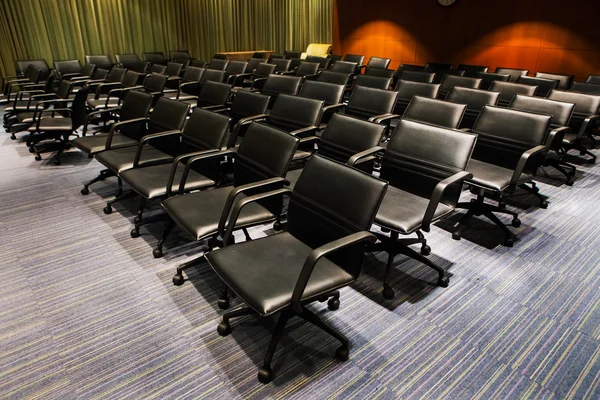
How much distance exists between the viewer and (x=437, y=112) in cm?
316

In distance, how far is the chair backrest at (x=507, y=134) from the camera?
2828 millimetres

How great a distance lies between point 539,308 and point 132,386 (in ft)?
7.24

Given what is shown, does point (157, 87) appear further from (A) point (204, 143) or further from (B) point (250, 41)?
(B) point (250, 41)

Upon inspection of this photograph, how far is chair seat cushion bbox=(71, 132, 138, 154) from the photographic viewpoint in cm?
344

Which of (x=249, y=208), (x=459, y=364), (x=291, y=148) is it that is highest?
(x=291, y=148)

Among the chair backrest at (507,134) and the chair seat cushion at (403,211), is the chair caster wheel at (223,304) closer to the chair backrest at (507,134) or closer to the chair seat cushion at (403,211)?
the chair seat cushion at (403,211)

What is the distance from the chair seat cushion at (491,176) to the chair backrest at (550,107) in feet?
2.74

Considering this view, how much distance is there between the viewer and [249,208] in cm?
232

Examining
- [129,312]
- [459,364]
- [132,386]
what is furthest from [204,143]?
[459,364]

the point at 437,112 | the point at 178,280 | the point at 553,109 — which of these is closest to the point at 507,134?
the point at 437,112

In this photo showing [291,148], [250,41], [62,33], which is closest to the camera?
[291,148]

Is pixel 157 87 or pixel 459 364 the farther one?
pixel 157 87

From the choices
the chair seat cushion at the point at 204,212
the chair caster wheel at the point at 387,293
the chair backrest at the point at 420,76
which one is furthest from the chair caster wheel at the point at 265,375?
the chair backrest at the point at 420,76

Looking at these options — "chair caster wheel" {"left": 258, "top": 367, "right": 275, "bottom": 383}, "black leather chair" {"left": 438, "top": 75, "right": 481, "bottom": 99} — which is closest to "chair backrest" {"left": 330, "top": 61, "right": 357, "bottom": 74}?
"black leather chair" {"left": 438, "top": 75, "right": 481, "bottom": 99}
